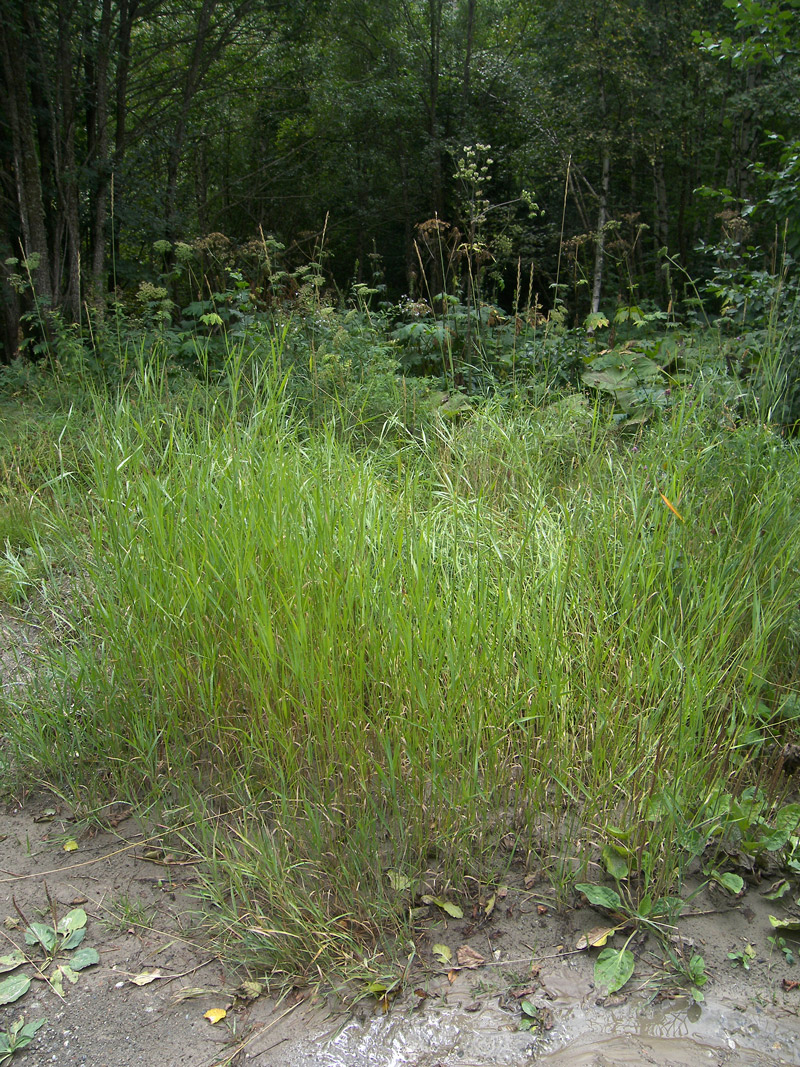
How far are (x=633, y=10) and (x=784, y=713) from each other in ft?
39.1

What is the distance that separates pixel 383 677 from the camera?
197cm

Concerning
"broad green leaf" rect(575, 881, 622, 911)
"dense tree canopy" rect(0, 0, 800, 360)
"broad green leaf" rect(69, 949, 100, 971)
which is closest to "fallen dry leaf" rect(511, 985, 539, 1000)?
"broad green leaf" rect(575, 881, 622, 911)

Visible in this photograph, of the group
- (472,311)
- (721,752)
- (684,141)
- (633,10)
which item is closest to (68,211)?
(472,311)

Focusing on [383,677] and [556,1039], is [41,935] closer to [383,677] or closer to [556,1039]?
[383,677]

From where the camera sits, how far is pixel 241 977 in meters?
1.71

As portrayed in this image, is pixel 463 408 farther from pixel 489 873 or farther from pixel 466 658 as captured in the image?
pixel 489 873

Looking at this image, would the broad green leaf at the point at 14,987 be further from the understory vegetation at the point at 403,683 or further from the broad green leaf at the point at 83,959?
the understory vegetation at the point at 403,683

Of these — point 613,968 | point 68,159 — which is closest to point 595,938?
point 613,968

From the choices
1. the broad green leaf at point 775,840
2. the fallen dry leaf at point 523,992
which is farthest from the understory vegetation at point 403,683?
the fallen dry leaf at point 523,992

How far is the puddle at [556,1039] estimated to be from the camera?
1537mm

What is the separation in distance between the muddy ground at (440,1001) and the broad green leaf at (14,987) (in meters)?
0.01

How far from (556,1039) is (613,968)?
0.21m

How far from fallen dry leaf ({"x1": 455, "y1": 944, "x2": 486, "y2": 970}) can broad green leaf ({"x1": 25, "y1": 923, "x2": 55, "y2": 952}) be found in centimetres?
99

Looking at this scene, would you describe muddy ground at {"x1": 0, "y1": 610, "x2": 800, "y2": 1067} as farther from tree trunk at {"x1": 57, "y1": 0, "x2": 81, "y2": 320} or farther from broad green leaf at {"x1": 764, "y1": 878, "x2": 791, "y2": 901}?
tree trunk at {"x1": 57, "y1": 0, "x2": 81, "y2": 320}
